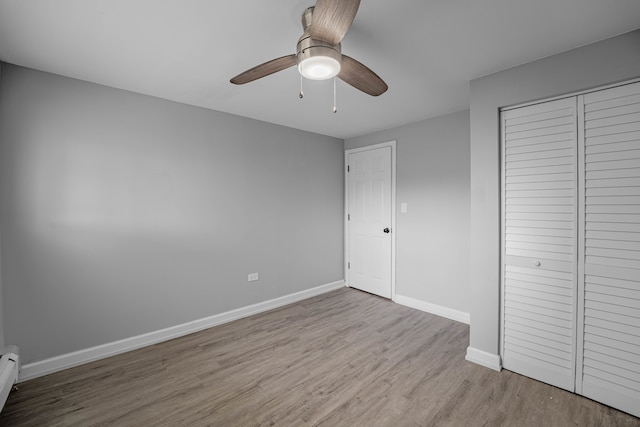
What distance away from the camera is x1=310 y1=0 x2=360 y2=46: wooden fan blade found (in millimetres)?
1113

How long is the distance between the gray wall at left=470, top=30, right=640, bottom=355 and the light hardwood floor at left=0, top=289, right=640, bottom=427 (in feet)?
1.37

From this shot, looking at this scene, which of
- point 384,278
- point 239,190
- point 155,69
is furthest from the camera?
point 384,278

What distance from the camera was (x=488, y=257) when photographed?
2.27 meters

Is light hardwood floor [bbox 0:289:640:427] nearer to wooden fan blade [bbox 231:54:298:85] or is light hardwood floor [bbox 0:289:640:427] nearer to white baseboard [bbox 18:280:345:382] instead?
white baseboard [bbox 18:280:345:382]

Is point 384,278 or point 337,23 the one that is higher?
point 337,23

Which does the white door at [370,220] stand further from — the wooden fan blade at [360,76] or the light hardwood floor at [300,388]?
the wooden fan blade at [360,76]

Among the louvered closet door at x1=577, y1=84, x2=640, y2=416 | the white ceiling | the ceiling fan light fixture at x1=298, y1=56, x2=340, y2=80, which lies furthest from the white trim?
the ceiling fan light fixture at x1=298, y1=56, x2=340, y2=80

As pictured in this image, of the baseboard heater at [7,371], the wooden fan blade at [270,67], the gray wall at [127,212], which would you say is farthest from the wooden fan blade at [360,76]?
the baseboard heater at [7,371]

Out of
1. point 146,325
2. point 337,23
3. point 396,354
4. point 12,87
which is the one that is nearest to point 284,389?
point 396,354

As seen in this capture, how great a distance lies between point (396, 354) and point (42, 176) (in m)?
3.33

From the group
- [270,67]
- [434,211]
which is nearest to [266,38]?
[270,67]

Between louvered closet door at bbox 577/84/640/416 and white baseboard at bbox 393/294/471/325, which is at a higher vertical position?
louvered closet door at bbox 577/84/640/416

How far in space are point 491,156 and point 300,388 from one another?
7.77 ft

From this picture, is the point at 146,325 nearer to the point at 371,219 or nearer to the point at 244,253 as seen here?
the point at 244,253
